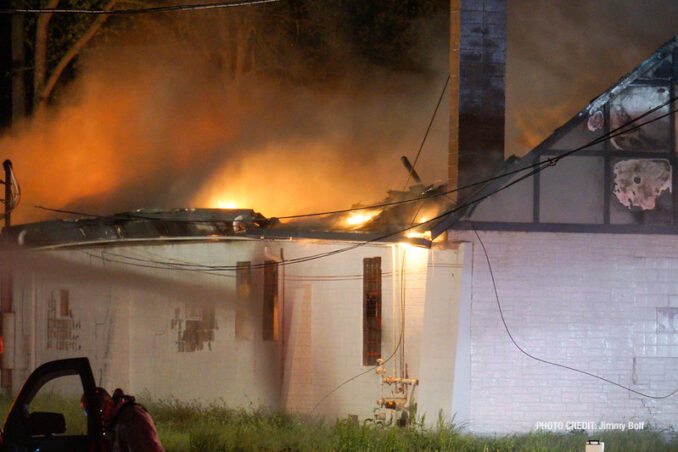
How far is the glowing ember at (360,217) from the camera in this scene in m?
14.9

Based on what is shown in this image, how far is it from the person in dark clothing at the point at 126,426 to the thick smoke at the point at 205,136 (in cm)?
1534

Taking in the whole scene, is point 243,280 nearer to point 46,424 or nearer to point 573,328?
point 573,328

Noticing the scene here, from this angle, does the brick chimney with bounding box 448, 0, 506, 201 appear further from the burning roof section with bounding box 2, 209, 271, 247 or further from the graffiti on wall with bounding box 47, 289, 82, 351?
the graffiti on wall with bounding box 47, 289, 82, 351

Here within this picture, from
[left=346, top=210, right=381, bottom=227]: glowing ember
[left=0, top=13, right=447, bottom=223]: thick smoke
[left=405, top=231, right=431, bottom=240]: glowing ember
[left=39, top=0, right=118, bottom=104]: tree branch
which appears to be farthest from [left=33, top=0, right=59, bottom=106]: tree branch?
[left=405, top=231, right=431, bottom=240]: glowing ember

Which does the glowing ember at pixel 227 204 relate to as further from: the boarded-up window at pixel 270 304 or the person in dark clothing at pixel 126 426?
the person in dark clothing at pixel 126 426

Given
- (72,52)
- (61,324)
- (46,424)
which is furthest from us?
(72,52)

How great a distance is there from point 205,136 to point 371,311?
13.2 meters

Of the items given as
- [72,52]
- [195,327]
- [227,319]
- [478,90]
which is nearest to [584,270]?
[478,90]

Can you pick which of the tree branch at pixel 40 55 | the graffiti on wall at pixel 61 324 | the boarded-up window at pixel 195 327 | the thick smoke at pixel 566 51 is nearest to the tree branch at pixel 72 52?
the tree branch at pixel 40 55

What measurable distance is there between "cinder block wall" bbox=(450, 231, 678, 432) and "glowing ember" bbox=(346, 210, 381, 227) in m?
2.62

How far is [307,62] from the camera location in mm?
27609

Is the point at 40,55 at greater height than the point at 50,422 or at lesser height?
greater

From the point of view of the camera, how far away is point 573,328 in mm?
12727

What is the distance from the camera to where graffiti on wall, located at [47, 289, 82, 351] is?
18.2 metres
